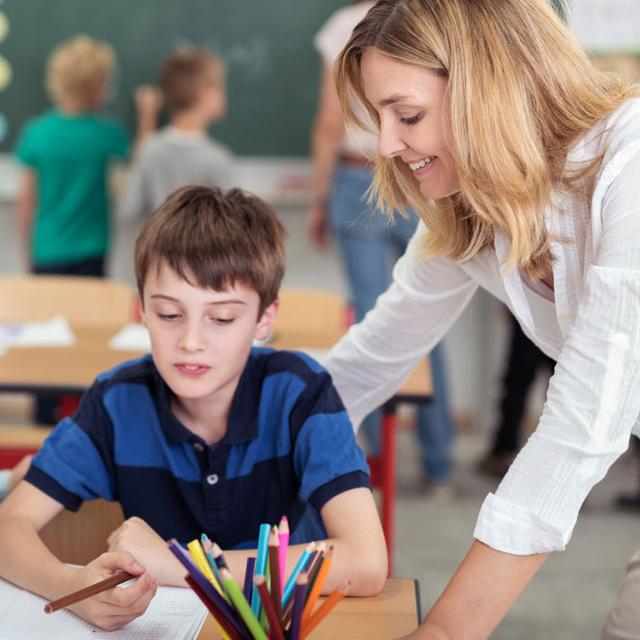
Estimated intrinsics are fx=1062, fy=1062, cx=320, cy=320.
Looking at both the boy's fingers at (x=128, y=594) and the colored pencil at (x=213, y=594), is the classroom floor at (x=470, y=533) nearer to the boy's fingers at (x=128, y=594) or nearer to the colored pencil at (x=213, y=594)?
the boy's fingers at (x=128, y=594)

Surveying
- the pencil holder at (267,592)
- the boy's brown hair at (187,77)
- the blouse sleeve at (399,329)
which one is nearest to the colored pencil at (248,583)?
the pencil holder at (267,592)

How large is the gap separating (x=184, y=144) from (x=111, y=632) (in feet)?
9.58

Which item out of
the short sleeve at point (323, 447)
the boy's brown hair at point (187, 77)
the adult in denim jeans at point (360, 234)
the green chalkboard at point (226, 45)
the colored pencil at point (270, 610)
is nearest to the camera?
the colored pencil at point (270, 610)

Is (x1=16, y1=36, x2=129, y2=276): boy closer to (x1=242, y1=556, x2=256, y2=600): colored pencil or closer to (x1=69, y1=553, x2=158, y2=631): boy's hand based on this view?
(x1=69, y1=553, x2=158, y2=631): boy's hand

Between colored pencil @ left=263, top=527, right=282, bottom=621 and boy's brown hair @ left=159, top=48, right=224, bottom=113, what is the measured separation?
3100mm

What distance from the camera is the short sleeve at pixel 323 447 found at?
4.38ft

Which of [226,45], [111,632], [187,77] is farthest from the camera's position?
[226,45]

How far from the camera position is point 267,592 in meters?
0.89

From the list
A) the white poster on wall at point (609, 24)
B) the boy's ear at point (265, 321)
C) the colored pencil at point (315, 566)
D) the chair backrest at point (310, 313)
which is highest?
the white poster on wall at point (609, 24)

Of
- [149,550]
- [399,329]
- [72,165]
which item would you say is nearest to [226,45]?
[72,165]

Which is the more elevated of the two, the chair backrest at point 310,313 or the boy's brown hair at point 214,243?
the boy's brown hair at point 214,243

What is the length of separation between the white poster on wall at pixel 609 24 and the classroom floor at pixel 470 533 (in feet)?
4.29

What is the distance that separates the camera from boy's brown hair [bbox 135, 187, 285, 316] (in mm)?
1385

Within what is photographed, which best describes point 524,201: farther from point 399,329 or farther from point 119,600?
point 119,600
